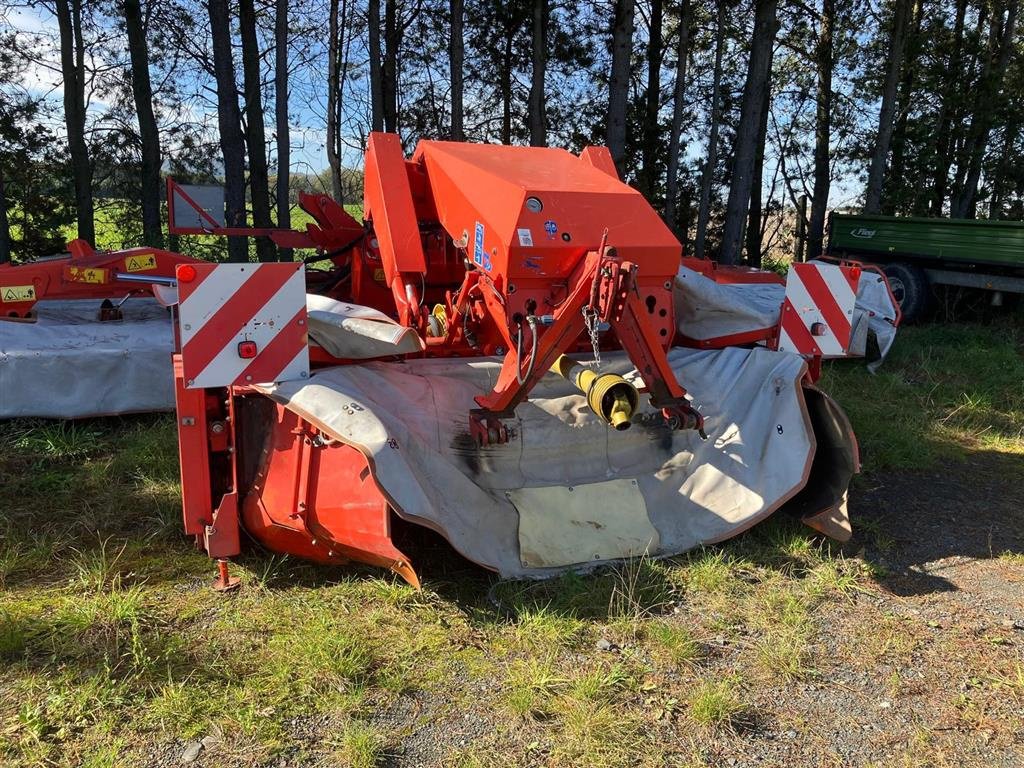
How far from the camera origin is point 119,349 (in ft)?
16.7

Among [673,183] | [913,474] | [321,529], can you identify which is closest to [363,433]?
[321,529]

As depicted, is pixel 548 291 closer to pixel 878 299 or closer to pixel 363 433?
pixel 363 433

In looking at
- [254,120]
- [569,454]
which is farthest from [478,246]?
[254,120]

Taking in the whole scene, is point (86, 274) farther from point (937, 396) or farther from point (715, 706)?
point (937, 396)

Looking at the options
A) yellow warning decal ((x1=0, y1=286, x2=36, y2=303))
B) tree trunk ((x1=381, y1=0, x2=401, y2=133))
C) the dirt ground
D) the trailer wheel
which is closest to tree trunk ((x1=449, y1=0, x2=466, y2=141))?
tree trunk ((x1=381, y1=0, x2=401, y2=133))

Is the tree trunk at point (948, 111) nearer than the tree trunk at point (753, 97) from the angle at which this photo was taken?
No

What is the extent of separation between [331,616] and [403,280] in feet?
6.03

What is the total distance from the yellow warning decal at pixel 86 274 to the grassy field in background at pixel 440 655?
2446 mm

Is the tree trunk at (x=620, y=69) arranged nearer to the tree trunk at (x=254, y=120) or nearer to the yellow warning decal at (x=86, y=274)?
the tree trunk at (x=254, y=120)

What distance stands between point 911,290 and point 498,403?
8607mm

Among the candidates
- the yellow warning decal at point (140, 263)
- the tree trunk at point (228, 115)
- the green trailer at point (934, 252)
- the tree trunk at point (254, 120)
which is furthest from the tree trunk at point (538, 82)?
the yellow warning decal at point (140, 263)

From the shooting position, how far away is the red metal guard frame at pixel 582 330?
309 centimetres

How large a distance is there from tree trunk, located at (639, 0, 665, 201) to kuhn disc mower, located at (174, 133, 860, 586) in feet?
41.4

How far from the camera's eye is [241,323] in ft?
10.2
